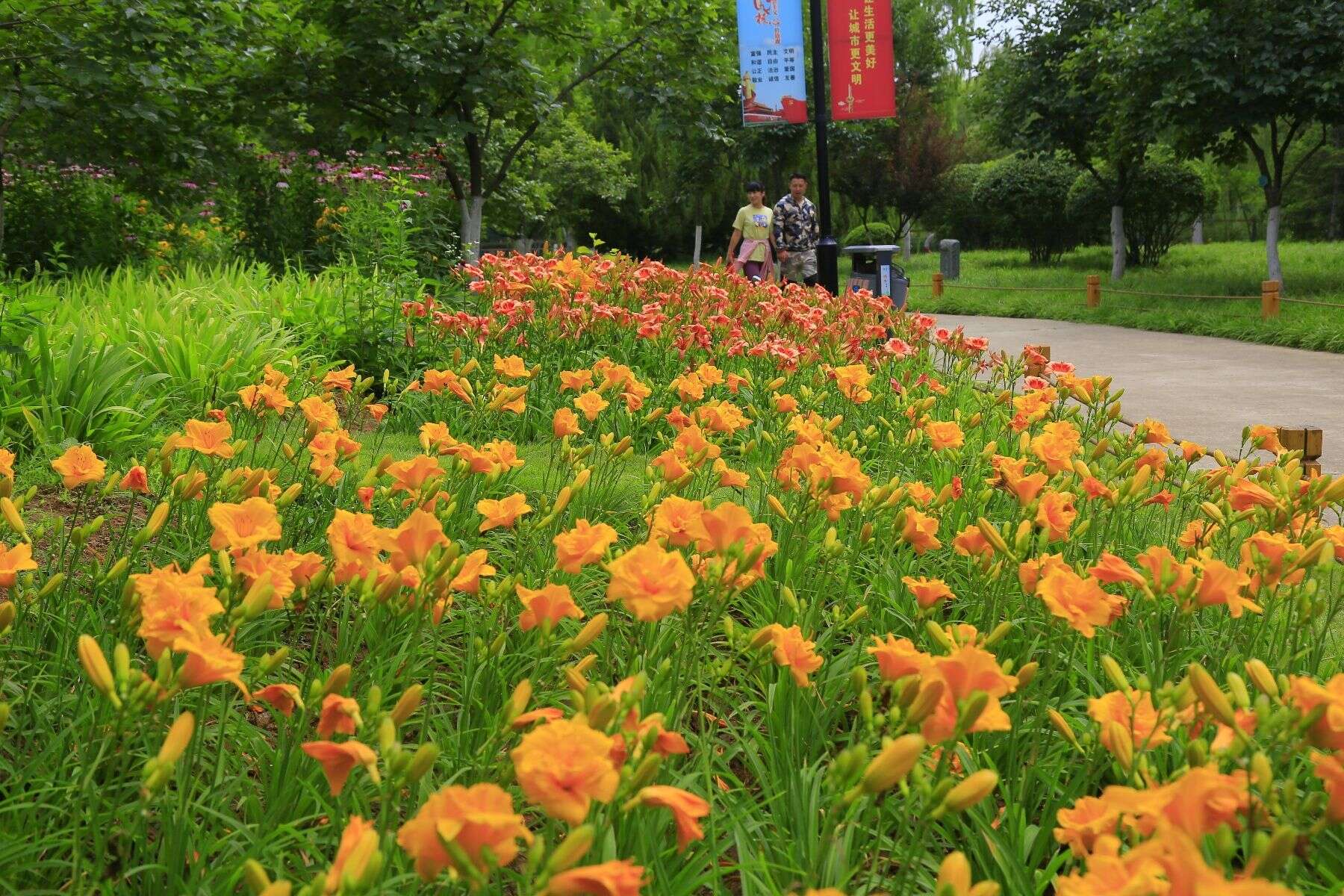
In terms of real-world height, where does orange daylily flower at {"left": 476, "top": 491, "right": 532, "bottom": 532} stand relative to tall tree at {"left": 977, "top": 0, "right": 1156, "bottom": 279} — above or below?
below

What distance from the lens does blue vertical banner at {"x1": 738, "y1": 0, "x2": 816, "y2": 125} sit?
1030 centimetres

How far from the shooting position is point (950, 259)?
22969 millimetres

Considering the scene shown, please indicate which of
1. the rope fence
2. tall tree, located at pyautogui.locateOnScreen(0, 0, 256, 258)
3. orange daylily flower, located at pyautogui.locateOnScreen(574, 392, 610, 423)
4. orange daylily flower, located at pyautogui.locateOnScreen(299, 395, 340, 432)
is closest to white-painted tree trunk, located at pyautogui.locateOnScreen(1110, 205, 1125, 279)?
the rope fence

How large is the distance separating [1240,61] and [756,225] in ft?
22.9

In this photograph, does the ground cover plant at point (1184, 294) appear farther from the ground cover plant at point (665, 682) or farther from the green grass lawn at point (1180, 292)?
the ground cover plant at point (665, 682)

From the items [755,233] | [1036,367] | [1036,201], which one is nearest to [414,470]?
[1036,367]

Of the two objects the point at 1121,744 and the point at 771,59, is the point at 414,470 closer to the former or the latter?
the point at 1121,744

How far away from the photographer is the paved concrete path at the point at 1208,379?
21.1ft

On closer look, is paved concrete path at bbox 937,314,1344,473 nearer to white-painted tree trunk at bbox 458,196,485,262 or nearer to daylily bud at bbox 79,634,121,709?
daylily bud at bbox 79,634,121,709

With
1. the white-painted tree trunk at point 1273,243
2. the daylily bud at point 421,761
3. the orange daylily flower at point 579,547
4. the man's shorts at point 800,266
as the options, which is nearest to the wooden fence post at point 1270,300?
the white-painted tree trunk at point 1273,243

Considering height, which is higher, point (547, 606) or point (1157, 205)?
point (1157, 205)

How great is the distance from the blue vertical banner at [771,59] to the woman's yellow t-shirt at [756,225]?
3.52 feet

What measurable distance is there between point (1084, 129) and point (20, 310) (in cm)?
1923

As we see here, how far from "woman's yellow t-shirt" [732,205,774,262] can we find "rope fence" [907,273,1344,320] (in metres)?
5.48
